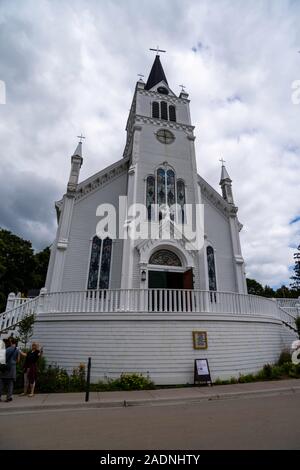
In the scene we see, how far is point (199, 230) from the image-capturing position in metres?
16.1

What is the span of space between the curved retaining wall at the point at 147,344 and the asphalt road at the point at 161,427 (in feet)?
7.99

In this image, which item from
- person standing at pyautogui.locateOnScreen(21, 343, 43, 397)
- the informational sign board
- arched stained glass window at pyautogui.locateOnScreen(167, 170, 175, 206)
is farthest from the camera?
arched stained glass window at pyautogui.locateOnScreen(167, 170, 175, 206)

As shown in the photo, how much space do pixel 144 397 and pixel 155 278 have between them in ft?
24.6

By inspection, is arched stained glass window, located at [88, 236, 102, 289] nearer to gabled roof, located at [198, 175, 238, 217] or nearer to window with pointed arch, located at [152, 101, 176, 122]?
gabled roof, located at [198, 175, 238, 217]

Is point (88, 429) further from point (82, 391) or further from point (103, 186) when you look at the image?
point (103, 186)

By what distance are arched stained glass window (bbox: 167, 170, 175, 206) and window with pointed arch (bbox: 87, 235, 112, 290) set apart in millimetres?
4881

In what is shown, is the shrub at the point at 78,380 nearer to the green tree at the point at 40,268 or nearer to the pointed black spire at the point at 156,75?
the pointed black spire at the point at 156,75

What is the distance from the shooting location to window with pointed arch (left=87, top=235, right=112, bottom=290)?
1477 centimetres

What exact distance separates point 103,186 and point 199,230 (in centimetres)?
735

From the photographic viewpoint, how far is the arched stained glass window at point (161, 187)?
1689cm

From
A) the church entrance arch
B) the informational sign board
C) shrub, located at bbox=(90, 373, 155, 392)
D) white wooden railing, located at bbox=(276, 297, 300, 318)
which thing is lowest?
shrub, located at bbox=(90, 373, 155, 392)

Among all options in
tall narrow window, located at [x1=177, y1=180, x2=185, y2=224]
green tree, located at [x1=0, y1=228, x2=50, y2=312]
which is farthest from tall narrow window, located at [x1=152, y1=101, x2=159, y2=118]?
green tree, located at [x1=0, y1=228, x2=50, y2=312]
